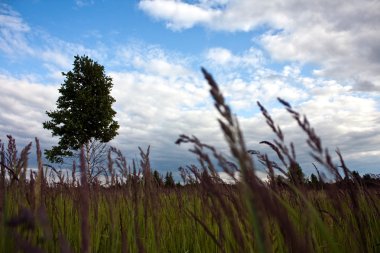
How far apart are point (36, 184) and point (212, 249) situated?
1.47m

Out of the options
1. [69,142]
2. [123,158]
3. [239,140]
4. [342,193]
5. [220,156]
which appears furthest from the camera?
[69,142]

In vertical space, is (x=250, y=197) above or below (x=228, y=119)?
below

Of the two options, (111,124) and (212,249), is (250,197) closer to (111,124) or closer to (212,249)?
(212,249)

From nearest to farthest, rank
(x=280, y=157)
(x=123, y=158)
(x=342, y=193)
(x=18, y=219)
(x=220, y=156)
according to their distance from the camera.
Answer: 1. (x=18, y=219)
2. (x=220, y=156)
3. (x=280, y=157)
4. (x=123, y=158)
5. (x=342, y=193)

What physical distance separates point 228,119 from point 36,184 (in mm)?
1210

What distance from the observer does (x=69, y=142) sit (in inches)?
1185

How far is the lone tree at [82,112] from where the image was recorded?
98.7 ft

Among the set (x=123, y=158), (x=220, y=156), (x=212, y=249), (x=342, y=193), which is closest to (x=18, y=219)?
(x=220, y=156)

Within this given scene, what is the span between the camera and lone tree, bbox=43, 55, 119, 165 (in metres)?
30.1

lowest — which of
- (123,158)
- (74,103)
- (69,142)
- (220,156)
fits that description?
(220,156)

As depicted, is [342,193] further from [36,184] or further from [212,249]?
[36,184]

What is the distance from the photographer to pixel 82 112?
30656 millimetres

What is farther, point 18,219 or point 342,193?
point 342,193

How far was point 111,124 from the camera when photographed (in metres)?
31.5
